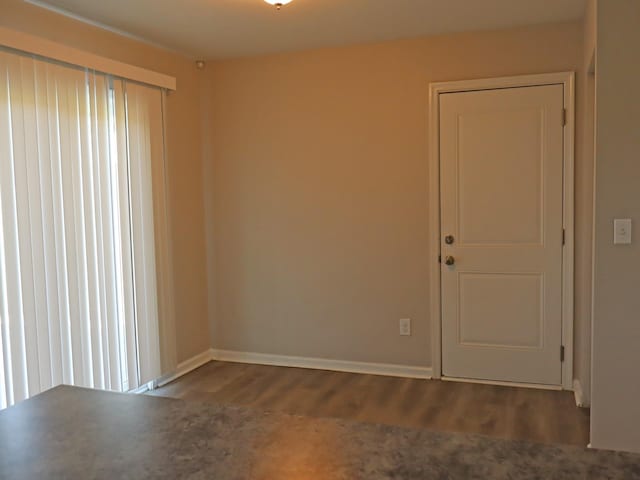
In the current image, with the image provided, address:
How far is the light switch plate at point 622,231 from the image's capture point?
8.27ft

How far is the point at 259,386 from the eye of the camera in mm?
3988

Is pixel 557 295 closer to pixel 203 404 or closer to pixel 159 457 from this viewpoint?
pixel 203 404

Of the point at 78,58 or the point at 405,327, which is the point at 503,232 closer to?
the point at 405,327

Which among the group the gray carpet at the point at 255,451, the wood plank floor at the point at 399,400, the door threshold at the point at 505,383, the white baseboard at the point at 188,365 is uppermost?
the gray carpet at the point at 255,451

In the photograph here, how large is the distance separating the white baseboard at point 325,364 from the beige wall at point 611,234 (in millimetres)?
1594

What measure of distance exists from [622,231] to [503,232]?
1302 mm

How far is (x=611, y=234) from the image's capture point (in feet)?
8.35

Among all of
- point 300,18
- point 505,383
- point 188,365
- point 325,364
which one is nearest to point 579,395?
point 505,383

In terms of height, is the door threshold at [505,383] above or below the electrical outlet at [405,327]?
below

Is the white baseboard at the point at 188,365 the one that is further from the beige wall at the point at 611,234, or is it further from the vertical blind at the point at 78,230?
the beige wall at the point at 611,234

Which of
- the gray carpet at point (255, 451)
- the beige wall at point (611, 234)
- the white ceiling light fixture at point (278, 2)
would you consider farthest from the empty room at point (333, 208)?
the gray carpet at point (255, 451)

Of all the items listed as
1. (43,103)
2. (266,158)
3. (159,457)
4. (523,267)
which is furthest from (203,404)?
(266,158)

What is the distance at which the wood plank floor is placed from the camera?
10.4 ft

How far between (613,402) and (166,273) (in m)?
2.95
